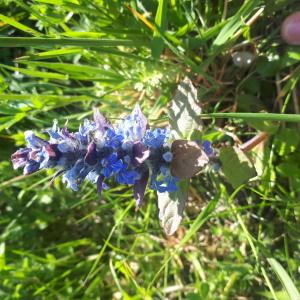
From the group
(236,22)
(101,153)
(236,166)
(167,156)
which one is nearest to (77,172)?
(101,153)

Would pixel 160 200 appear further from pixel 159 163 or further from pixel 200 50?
pixel 200 50

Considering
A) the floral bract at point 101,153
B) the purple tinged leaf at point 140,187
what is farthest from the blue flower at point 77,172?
the purple tinged leaf at point 140,187

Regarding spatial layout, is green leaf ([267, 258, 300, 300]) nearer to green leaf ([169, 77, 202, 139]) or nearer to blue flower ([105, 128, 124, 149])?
green leaf ([169, 77, 202, 139])

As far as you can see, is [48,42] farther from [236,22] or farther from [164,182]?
[236,22]

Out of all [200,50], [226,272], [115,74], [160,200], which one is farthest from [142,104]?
[226,272]

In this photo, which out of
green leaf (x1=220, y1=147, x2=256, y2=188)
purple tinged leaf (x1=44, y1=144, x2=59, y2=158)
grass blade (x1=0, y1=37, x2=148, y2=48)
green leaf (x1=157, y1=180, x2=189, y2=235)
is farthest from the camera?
green leaf (x1=220, y1=147, x2=256, y2=188)

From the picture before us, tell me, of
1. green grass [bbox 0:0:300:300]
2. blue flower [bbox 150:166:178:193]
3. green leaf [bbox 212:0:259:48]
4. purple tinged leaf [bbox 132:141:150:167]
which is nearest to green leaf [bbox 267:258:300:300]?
green grass [bbox 0:0:300:300]
